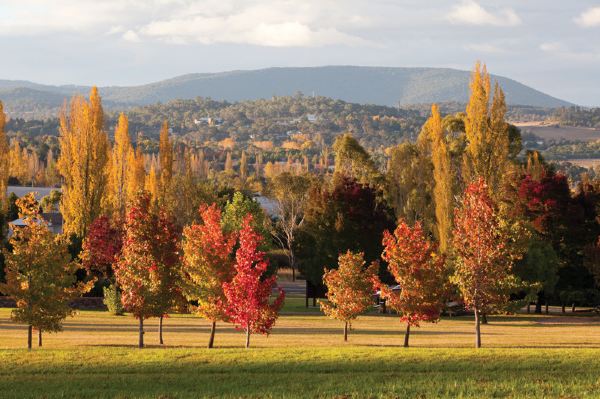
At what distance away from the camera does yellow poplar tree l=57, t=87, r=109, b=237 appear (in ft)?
254

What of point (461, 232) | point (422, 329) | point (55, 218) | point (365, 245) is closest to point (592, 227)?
point (365, 245)

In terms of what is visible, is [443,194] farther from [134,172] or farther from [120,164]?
[120,164]

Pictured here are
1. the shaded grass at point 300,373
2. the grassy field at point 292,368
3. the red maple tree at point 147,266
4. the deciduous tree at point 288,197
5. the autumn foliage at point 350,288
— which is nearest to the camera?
the shaded grass at point 300,373

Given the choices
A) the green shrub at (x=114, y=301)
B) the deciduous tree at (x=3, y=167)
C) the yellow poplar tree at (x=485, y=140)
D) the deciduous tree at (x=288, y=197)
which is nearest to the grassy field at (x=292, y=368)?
the green shrub at (x=114, y=301)

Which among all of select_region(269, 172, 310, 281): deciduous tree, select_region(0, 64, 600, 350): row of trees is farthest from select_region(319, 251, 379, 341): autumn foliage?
select_region(269, 172, 310, 281): deciduous tree

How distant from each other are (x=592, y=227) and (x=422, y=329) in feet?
80.1

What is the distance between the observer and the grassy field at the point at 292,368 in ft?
91.1

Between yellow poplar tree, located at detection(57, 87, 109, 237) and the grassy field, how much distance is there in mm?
29401

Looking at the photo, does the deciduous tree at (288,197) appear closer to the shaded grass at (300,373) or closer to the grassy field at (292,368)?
the grassy field at (292,368)

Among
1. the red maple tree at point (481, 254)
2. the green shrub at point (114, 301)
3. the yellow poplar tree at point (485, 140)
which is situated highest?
the yellow poplar tree at point (485, 140)

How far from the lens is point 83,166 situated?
7806cm

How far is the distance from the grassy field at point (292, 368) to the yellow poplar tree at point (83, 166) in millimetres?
29401

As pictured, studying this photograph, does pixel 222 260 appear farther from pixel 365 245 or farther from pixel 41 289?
pixel 365 245

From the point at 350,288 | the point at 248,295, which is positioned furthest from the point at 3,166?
the point at 248,295
